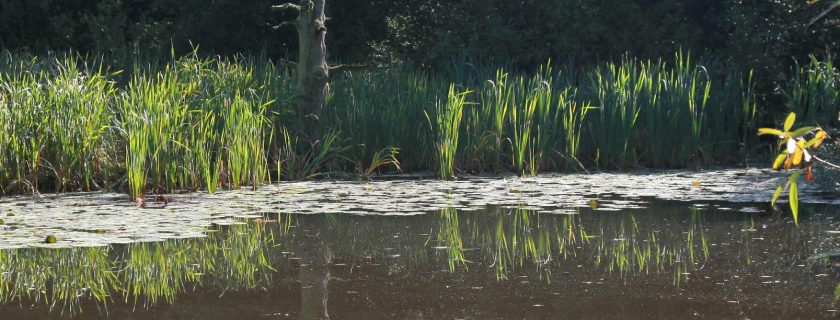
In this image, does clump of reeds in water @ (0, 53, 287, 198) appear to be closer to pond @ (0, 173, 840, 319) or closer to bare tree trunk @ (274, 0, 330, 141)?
pond @ (0, 173, 840, 319)

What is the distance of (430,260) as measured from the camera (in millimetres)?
5859

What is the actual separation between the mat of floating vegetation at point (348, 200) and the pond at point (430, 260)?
0.11 feet

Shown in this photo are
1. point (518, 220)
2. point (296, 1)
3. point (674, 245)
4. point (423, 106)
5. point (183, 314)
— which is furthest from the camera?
point (296, 1)

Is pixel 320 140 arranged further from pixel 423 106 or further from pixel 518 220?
pixel 518 220

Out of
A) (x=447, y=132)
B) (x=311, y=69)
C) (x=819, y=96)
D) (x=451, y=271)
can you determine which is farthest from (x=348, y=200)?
(x=819, y=96)

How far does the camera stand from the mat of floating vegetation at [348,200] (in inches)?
263

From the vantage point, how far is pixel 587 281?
530 centimetres

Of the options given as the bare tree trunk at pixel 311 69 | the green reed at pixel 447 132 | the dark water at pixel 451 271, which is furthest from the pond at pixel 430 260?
the bare tree trunk at pixel 311 69

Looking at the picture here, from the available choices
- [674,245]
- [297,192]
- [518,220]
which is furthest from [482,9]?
[674,245]

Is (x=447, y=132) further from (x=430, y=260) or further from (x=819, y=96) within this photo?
(x=430, y=260)

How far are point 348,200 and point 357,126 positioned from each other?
209 cm

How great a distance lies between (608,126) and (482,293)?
5.70 m

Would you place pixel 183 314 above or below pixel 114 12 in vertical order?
below

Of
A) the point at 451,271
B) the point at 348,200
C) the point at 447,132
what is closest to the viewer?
the point at 451,271
